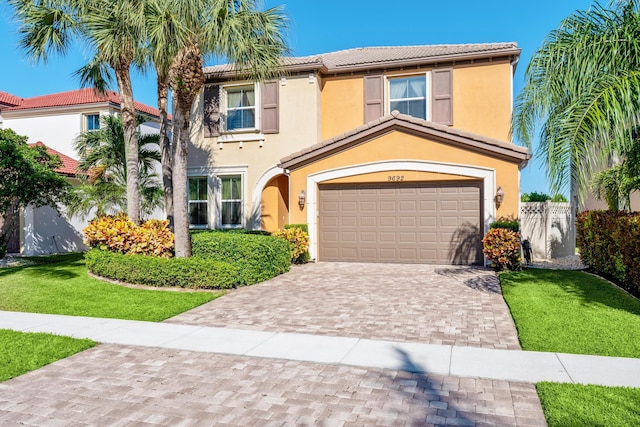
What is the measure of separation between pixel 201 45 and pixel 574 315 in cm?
1026

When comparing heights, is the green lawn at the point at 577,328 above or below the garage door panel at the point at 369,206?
below

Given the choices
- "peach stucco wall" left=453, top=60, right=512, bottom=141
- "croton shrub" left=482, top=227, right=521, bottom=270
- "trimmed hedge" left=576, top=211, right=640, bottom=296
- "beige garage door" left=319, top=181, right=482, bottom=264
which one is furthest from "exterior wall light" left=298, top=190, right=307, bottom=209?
"trimmed hedge" left=576, top=211, right=640, bottom=296

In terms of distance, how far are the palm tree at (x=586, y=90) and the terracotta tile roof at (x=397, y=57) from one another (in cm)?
778

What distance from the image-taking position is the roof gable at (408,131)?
14.3 m

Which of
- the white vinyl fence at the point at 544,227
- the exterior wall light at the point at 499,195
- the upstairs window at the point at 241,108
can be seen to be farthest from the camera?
the upstairs window at the point at 241,108

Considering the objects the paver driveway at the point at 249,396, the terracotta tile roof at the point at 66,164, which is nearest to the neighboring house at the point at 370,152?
the terracotta tile roof at the point at 66,164

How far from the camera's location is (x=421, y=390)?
5.03m

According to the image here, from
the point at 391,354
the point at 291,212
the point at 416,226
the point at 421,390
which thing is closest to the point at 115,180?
the point at 291,212

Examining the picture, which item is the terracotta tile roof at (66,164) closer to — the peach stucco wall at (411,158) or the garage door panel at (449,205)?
the peach stucco wall at (411,158)

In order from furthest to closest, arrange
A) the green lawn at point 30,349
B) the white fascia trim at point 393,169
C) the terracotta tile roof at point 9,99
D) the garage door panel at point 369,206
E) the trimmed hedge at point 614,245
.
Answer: the terracotta tile roof at point 9,99
the garage door panel at point 369,206
the white fascia trim at point 393,169
the trimmed hedge at point 614,245
the green lawn at point 30,349

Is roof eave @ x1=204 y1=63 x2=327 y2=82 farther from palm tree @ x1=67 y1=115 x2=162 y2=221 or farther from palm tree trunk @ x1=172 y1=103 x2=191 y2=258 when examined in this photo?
palm tree trunk @ x1=172 y1=103 x2=191 y2=258

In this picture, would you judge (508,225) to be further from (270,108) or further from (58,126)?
(58,126)

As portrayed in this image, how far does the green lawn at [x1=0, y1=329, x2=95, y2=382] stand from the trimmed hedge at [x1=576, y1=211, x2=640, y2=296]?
10.2 meters

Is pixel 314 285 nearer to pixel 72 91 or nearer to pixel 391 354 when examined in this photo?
pixel 391 354
